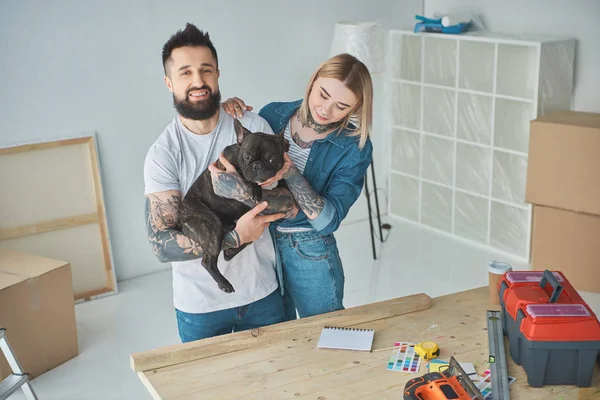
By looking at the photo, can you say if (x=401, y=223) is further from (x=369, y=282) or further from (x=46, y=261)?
(x=46, y=261)

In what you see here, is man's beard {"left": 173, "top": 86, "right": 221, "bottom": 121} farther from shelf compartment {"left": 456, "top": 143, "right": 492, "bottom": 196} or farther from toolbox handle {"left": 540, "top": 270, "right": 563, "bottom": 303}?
shelf compartment {"left": 456, "top": 143, "right": 492, "bottom": 196}

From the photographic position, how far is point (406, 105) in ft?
17.8

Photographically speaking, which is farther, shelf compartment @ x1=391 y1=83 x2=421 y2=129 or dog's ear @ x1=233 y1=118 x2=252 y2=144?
shelf compartment @ x1=391 y1=83 x2=421 y2=129

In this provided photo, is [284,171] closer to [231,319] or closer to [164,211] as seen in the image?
[164,211]

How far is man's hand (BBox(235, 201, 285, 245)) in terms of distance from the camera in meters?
2.11

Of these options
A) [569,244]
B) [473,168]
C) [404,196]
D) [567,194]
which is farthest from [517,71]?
[404,196]

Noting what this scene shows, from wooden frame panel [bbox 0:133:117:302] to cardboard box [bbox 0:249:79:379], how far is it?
45cm

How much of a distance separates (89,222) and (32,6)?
4.23 feet

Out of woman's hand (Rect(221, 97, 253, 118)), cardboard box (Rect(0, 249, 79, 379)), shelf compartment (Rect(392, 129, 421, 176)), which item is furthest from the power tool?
shelf compartment (Rect(392, 129, 421, 176))

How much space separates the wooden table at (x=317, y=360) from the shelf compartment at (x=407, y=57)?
3.19 metres

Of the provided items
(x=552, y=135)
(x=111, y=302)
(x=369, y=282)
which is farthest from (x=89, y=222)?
(x=552, y=135)

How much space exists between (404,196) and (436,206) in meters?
0.32

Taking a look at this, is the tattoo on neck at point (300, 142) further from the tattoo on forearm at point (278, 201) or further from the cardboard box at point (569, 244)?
the cardboard box at point (569, 244)

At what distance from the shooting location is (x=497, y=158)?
15.9ft
